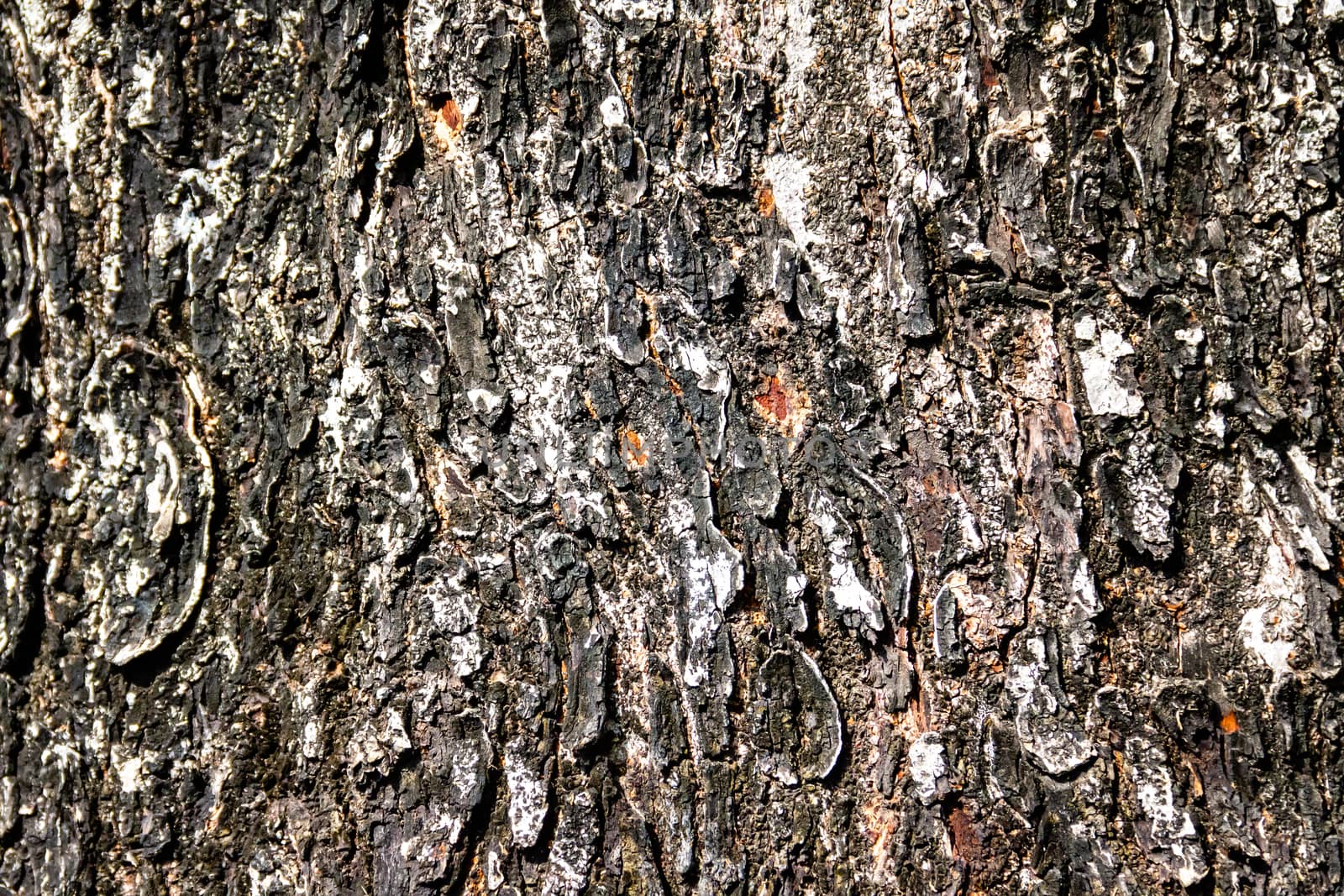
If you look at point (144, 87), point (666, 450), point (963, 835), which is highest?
point (144, 87)

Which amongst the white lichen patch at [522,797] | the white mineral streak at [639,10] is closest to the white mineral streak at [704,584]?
the white lichen patch at [522,797]

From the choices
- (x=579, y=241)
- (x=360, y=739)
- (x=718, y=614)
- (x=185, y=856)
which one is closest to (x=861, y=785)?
(x=718, y=614)

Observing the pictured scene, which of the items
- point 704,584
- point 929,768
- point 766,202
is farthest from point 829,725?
point 766,202

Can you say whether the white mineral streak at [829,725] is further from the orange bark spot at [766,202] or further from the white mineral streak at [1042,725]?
the orange bark spot at [766,202]

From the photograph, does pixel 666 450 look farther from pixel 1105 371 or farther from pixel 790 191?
pixel 1105 371

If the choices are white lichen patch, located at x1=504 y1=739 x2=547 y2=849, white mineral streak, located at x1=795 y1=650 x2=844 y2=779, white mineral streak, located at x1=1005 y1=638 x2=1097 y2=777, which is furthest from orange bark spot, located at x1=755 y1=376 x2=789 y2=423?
white lichen patch, located at x1=504 y1=739 x2=547 y2=849

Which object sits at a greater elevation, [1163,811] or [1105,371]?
[1105,371]
